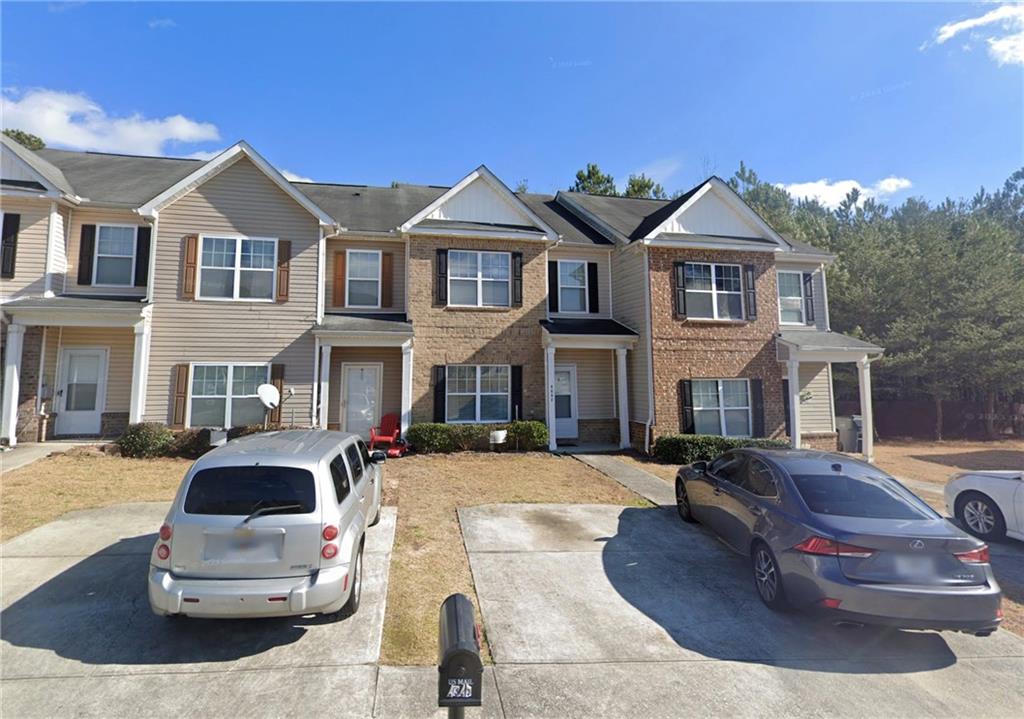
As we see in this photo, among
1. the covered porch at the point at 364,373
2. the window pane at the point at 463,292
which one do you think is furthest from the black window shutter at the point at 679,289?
the covered porch at the point at 364,373

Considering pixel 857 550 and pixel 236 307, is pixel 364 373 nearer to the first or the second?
pixel 236 307

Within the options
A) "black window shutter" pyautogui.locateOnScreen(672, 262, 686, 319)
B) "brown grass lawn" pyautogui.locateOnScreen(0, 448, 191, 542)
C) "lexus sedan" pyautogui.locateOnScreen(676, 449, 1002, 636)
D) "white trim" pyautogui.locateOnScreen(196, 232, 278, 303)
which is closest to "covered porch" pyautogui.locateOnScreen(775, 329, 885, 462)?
"black window shutter" pyautogui.locateOnScreen(672, 262, 686, 319)

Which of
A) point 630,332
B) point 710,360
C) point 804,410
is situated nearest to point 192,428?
point 630,332

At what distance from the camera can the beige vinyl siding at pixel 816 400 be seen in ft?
55.8

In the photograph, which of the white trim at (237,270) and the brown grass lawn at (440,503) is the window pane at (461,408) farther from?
the white trim at (237,270)

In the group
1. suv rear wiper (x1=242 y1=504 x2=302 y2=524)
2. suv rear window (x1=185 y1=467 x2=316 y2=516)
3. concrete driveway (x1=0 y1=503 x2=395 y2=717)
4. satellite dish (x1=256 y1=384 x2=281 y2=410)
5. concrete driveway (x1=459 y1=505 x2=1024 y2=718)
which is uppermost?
satellite dish (x1=256 y1=384 x2=281 y2=410)

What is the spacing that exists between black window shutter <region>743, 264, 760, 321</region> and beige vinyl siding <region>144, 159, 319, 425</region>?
13.5 meters

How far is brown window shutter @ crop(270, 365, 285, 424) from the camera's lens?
13.1m

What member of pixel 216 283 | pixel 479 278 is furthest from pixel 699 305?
pixel 216 283

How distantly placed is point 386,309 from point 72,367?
8612 mm

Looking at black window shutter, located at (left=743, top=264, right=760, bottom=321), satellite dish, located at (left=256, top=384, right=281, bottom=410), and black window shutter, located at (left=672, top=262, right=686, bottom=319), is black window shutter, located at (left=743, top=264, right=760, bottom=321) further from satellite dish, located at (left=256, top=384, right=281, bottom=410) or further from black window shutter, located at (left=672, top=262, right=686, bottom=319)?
satellite dish, located at (left=256, top=384, right=281, bottom=410)

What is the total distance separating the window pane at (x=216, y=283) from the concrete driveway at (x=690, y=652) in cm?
1123

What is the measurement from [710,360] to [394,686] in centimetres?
1367

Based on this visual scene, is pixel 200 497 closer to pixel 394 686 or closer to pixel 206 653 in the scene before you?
pixel 206 653
